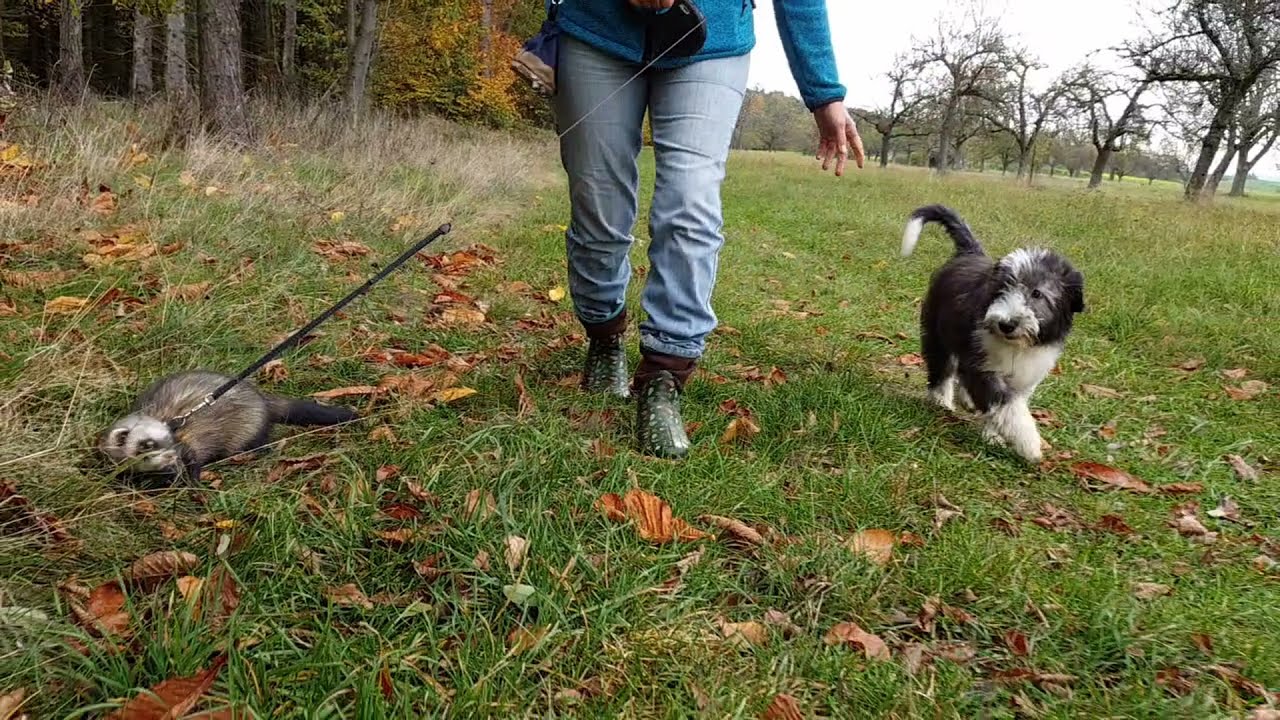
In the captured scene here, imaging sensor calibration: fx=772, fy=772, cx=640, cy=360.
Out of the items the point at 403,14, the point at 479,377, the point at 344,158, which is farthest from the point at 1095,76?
the point at 479,377

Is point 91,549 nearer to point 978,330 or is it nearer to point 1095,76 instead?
point 978,330

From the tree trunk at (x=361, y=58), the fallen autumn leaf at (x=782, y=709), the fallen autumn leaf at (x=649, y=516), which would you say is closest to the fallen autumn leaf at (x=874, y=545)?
the fallen autumn leaf at (x=649, y=516)

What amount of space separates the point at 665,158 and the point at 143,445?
A: 6.27 feet

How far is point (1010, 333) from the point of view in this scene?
327 centimetres

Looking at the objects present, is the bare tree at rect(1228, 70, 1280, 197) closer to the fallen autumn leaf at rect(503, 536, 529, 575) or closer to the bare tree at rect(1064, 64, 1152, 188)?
the bare tree at rect(1064, 64, 1152, 188)

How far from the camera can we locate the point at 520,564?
1.75m

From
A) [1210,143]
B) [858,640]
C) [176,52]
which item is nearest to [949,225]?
[858,640]

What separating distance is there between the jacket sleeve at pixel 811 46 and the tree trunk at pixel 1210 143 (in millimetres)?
23816

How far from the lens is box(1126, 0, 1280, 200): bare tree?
66.3 feet

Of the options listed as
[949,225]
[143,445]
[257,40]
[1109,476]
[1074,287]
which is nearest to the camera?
[143,445]

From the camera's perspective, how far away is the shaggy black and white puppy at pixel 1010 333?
3.17 meters

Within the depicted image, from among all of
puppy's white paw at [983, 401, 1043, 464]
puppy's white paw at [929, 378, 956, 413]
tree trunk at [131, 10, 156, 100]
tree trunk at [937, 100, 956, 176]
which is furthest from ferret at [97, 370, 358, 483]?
tree trunk at [937, 100, 956, 176]

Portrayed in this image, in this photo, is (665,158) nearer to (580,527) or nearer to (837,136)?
(837,136)

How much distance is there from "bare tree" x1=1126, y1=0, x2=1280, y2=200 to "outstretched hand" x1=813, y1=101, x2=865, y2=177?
75.9 feet
